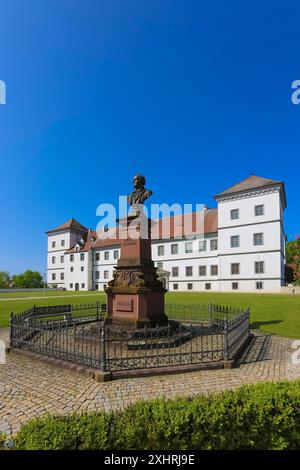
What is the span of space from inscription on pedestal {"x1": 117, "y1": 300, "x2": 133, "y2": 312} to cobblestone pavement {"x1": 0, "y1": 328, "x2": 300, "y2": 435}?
10.8ft

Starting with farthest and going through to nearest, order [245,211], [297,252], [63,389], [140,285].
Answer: [245,211] → [297,252] → [140,285] → [63,389]

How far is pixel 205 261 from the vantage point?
4628 cm

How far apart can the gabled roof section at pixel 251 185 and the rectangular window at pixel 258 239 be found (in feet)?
22.1

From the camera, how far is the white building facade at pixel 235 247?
3962cm

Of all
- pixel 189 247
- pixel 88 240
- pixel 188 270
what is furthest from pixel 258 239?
pixel 88 240

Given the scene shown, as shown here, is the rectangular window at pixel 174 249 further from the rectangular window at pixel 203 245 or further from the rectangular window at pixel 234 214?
the rectangular window at pixel 234 214

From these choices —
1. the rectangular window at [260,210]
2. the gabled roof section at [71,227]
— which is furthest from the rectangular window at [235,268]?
the gabled roof section at [71,227]

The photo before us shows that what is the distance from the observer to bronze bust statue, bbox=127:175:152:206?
12.0 metres

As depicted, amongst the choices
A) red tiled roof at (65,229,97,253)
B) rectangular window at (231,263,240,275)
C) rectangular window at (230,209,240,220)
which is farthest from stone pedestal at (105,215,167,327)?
red tiled roof at (65,229,97,253)

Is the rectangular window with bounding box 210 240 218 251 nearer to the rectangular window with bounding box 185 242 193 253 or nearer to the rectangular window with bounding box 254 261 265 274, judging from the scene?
the rectangular window with bounding box 185 242 193 253

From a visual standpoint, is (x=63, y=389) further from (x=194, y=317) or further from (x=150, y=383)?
(x=194, y=317)
